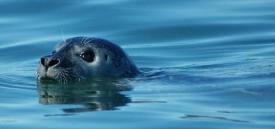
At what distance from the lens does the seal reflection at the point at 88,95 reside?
9.50m

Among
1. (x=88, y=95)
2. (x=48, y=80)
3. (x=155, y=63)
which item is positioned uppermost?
(x=155, y=63)

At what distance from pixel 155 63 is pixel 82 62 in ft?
7.31

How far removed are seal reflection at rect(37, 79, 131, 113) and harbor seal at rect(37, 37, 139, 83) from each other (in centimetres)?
11

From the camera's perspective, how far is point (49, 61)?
10383 mm

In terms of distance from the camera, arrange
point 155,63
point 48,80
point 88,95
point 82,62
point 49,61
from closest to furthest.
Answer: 1. point 88,95
2. point 49,61
3. point 48,80
4. point 82,62
5. point 155,63

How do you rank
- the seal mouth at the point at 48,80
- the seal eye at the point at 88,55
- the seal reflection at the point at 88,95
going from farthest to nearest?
1. the seal eye at the point at 88,55
2. the seal mouth at the point at 48,80
3. the seal reflection at the point at 88,95

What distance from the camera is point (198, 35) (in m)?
14.3

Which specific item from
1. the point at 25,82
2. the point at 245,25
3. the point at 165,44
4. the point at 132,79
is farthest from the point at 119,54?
the point at 245,25

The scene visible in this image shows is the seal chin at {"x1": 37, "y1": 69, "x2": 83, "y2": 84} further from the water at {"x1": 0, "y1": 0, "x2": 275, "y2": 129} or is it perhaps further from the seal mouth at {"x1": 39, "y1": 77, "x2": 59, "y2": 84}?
the water at {"x1": 0, "y1": 0, "x2": 275, "y2": 129}

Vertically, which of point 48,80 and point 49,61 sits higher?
point 49,61

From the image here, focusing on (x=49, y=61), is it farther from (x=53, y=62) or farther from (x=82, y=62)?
(x=82, y=62)

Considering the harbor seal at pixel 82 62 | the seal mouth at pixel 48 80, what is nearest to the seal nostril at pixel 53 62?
the harbor seal at pixel 82 62

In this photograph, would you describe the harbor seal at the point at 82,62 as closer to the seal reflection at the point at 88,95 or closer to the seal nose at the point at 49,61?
the seal nose at the point at 49,61

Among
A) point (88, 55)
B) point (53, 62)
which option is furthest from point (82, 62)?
point (53, 62)
